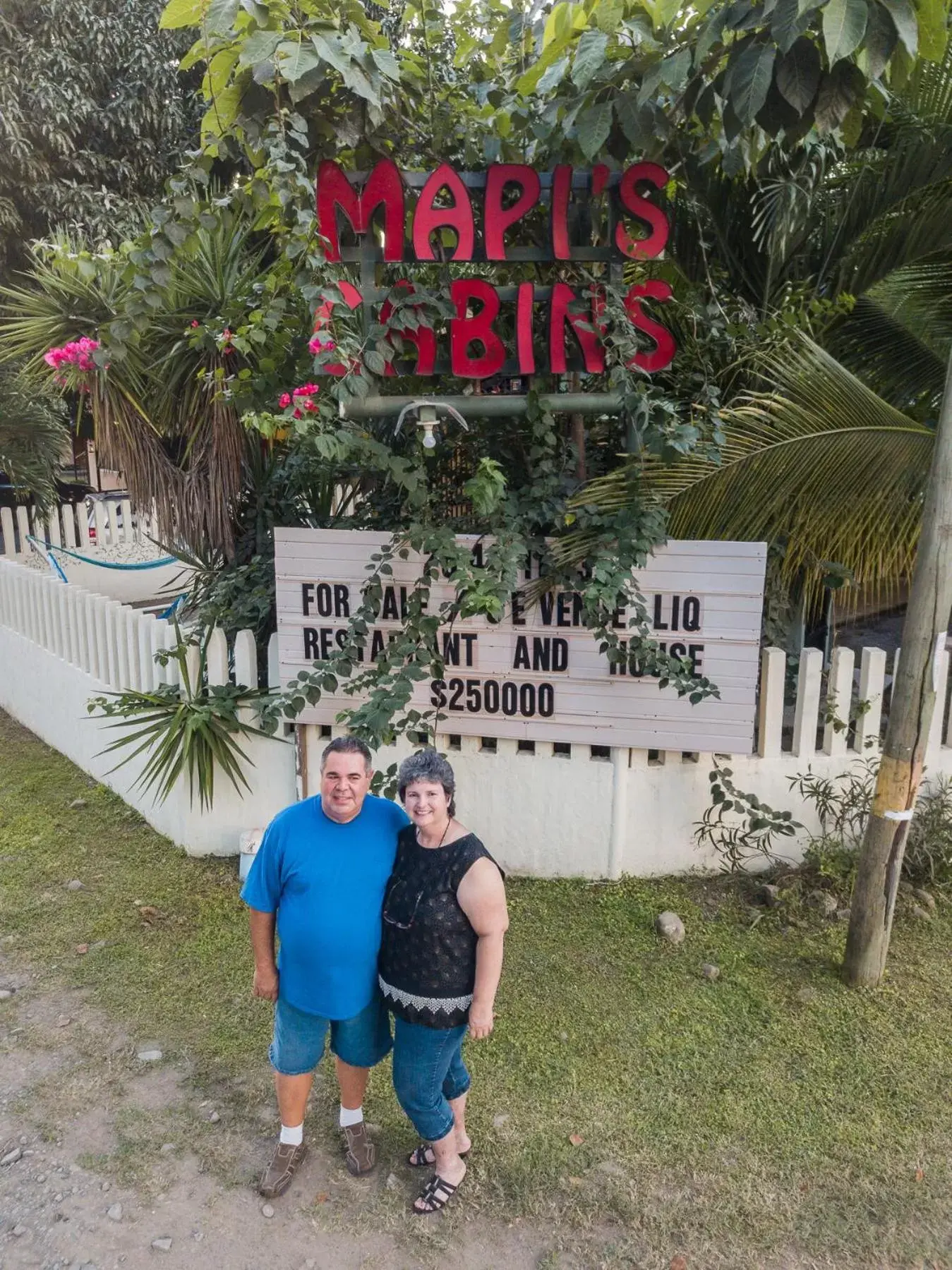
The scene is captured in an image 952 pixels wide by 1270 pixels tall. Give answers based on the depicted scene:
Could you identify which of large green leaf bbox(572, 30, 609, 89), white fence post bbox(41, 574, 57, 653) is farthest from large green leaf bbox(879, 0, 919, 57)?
white fence post bbox(41, 574, 57, 653)

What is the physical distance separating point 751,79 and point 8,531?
7.84m

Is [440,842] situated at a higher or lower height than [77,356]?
lower

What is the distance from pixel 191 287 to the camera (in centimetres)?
523

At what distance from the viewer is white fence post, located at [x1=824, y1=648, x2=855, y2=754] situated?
175 inches

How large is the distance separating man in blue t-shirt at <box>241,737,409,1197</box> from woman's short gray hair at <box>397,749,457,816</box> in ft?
0.46

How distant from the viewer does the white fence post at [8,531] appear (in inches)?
346

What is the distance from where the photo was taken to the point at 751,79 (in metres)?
3.10

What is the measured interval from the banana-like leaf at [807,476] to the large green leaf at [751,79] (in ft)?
3.49

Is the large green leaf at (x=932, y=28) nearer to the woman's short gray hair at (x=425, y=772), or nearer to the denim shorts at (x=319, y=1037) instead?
the woman's short gray hair at (x=425, y=772)

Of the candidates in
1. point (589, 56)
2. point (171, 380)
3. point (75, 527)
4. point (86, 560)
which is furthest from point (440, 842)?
point (75, 527)

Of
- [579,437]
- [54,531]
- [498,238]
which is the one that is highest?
[498,238]

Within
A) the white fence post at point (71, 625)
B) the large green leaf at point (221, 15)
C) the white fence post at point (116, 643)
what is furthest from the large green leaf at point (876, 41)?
the white fence post at point (71, 625)

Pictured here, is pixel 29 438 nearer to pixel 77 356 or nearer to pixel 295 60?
pixel 77 356

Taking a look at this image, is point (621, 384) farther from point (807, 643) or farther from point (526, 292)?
point (807, 643)
